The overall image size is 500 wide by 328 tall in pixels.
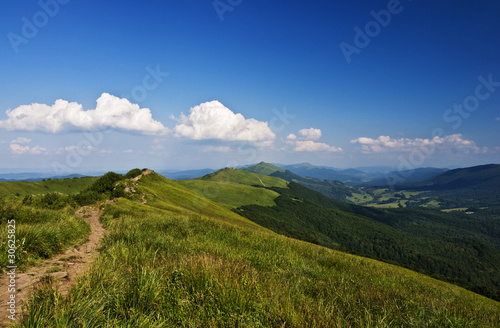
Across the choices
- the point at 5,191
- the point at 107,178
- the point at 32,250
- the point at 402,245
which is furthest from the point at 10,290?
the point at 402,245

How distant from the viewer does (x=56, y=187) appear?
280ft

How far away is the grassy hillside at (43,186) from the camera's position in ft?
234

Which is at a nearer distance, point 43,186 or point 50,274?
point 50,274

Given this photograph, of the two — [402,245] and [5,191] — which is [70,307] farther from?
[402,245]

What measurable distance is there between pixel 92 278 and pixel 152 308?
4.61ft

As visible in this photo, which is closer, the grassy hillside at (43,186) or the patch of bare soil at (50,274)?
the patch of bare soil at (50,274)

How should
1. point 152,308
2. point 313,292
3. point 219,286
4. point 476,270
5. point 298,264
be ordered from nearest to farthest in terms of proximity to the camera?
point 152,308
point 219,286
point 313,292
point 298,264
point 476,270

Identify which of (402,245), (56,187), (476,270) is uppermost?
(56,187)

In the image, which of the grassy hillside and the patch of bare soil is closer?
the patch of bare soil

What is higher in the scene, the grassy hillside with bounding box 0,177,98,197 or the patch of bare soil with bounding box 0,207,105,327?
the patch of bare soil with bounding box 0,207,105,327

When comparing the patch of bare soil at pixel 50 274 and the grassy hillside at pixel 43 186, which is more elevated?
the patch of bare soil at pixel 50 274

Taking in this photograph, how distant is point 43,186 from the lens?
274ft

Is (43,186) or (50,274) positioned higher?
(50,274)

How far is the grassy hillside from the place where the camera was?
71312 millimetres
